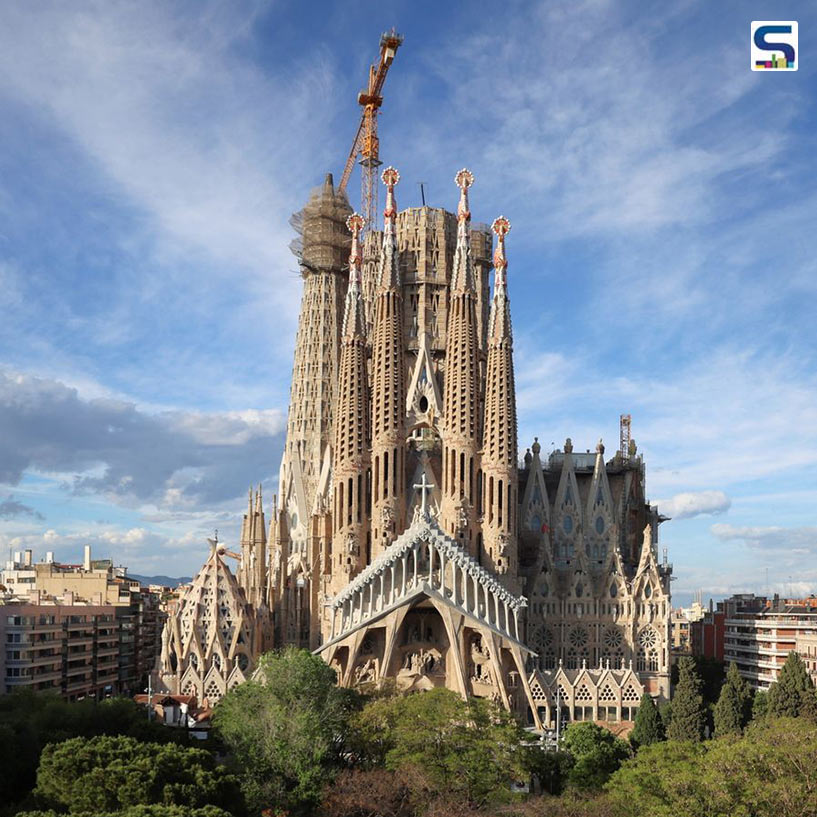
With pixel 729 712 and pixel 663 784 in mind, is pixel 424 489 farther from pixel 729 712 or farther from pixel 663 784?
pixel 663 784

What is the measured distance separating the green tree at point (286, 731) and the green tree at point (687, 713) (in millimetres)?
18293

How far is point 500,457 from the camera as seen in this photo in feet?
189

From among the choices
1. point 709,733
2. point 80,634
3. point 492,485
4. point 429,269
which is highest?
point 429,269

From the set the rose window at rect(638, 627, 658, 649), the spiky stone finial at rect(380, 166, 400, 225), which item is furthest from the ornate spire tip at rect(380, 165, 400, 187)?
the rose window at rect(638, 627, 658, 649)

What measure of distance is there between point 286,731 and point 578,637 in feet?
94.8

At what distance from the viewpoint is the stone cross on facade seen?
2099 inches

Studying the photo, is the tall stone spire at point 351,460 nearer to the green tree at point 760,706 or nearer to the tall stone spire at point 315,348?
the tall stone spire at point 315,348

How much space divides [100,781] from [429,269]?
44.7 metres

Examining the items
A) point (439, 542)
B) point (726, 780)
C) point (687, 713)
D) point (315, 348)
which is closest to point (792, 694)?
point (687, 713)

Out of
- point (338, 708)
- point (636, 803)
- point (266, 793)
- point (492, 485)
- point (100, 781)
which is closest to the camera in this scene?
point (100, 781)

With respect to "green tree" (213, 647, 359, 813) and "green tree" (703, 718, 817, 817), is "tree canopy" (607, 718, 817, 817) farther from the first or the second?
"green tree" (213, 647, 359, 813)

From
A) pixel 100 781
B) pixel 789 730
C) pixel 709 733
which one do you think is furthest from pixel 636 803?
pixel 709 733

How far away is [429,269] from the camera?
218 feet

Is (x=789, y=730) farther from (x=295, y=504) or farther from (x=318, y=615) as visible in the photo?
(x=295, y=504)
